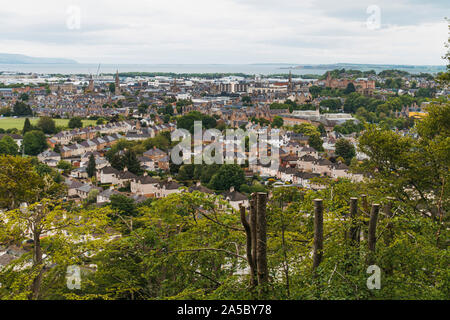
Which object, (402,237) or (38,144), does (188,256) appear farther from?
(38,144)

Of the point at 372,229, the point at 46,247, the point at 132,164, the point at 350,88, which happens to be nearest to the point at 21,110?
the point at 132,164

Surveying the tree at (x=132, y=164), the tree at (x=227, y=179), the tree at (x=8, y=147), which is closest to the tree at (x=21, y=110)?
the tree at (x=8, y=147)

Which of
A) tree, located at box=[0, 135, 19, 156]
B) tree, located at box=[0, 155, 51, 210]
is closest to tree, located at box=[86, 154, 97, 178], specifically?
tree, located at box=[0, 135, 19, 156]

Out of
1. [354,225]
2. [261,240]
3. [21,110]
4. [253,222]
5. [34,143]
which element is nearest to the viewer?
[261,240]

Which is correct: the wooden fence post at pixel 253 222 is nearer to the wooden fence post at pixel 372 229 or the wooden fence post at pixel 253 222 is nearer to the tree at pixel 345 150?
the wooden fence post at pixel 372 229

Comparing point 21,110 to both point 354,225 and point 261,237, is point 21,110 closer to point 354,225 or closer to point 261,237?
point 354,225
